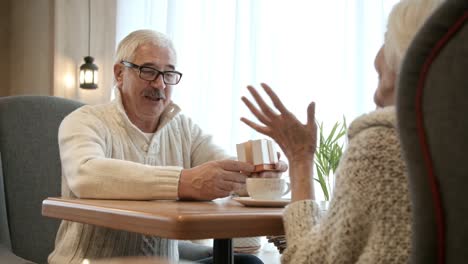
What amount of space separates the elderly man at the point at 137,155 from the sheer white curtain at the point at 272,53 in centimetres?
90

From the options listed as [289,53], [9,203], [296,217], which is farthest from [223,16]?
[296,217]

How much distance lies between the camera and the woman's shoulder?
77 centimetres

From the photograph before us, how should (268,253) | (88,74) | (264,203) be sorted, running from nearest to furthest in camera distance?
(264,203), (268,253), (88,74)

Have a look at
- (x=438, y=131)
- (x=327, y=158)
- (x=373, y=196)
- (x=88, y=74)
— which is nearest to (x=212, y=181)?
(x=373, y=196)

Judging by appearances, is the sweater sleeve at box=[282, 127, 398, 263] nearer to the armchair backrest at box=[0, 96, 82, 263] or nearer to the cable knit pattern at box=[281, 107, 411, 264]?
the cable knit pattern at box=[281, 107, 411, 264]

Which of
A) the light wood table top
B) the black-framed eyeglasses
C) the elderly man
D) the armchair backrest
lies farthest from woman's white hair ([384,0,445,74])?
the armchair backrest

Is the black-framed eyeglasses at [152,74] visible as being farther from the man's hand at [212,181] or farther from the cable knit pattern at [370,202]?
the cable knit pattern at [370,202]

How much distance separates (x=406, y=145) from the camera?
1.94ft

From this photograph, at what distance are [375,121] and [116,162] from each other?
889 millimetres

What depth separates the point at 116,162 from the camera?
153cm

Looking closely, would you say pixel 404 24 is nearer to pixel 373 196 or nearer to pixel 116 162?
pixel 373 196

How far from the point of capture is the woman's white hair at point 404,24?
32.8 inches

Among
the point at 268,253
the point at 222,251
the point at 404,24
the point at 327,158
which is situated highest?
the point at 404,24

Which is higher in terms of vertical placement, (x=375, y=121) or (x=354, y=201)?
(x=375, y=121)
